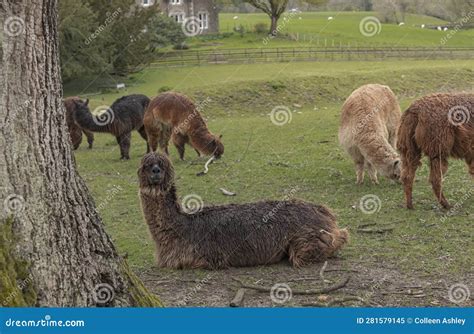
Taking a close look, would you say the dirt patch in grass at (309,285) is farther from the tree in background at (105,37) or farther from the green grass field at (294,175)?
the tree in background at (105,37)

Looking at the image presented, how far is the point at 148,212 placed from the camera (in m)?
7.35

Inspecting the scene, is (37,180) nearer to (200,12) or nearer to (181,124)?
(181,124)

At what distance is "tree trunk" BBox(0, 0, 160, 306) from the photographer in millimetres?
4492

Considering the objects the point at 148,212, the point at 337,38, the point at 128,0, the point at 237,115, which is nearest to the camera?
the point at 148,212

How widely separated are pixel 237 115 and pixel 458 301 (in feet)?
59.7

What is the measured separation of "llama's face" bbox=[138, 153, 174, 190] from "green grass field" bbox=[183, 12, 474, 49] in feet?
123

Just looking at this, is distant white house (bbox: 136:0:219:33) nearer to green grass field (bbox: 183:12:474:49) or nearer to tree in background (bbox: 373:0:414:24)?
Answer: green grass field (bbox: 183:12:474:49)

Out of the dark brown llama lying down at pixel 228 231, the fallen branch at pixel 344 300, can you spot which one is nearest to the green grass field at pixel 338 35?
the dark brown llama lying down at pixel 228 231

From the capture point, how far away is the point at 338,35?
50531mm

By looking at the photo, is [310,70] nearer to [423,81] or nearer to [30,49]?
[423,81]

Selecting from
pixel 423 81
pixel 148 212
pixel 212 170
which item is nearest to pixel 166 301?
pixel 148 212

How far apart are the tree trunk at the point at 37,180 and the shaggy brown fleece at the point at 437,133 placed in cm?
544

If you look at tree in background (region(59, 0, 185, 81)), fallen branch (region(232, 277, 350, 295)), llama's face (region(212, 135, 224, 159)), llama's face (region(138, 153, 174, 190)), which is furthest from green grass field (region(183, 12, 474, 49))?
fallen branch (region(232, 277, 350, 295))

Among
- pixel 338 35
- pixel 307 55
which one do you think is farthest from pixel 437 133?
pixel 338 35
